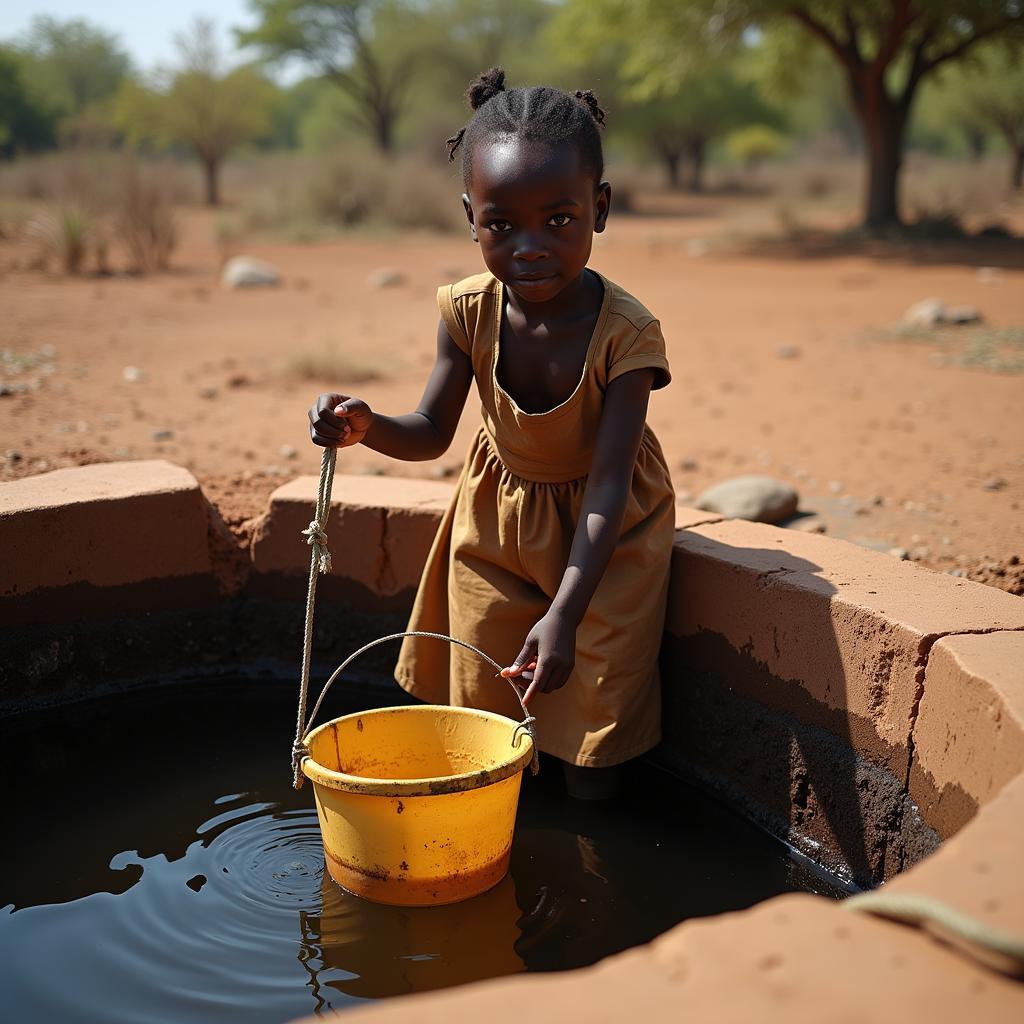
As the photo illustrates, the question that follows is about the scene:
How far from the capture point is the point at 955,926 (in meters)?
1.31

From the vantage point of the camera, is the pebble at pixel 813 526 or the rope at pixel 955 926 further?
the pebble at pixel 813 526

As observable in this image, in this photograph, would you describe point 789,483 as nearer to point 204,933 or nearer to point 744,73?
point 204,933

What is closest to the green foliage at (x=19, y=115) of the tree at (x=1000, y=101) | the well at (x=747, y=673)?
the tree at (x=1000, y=101)

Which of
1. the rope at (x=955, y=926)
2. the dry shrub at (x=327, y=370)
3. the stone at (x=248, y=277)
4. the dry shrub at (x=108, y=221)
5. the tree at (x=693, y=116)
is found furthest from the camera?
the tree at (x=693, y=116)

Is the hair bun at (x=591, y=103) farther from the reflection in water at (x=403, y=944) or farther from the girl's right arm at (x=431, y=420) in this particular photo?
the reflection in water at (x=403, y=944)

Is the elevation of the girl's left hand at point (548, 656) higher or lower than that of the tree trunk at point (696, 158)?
lower

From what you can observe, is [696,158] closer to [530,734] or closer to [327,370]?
[327,370]

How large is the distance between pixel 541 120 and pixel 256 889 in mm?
1732

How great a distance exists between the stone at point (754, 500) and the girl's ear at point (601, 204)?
171 centimetres

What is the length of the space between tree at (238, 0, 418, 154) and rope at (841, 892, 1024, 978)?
3371 cm

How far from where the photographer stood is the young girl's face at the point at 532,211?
7.72 ft

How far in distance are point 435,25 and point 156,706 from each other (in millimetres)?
35741

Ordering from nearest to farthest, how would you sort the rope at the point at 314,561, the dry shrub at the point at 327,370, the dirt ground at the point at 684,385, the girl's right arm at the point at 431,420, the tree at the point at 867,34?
the rope at the point at 314,561 → the girl's right arm at the point at 431,420 → the dirt ground at the point at 684,385 → the dry shrub at the point at 327,370 → the tree at the point at 867,34

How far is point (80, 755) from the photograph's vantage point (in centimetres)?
315
